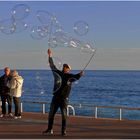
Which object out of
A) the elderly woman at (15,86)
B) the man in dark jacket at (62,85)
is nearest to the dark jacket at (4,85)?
the elderly woman at (15,86)

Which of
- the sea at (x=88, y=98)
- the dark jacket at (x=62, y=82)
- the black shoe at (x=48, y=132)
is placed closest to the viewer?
the dark jacket at (x=62, y=82)

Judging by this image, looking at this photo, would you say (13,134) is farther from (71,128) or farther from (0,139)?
(71,128)

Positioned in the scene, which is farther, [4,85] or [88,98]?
[88,98]

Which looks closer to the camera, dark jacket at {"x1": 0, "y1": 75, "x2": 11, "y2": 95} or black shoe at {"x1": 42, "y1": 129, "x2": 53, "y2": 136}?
black shoe at {"x1": 42, "y1": 129, "x2": 53, "y2": 136}

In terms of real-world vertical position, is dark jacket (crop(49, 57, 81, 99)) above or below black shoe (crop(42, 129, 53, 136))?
above

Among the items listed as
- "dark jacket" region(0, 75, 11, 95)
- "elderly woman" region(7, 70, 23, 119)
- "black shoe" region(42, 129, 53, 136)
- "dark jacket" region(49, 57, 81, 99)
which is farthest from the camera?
"dark jacket" region(0, 75, 11, 95)

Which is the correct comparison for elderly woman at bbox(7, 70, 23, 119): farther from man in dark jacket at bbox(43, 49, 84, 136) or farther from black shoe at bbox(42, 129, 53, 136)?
man in dark jacket at bbox(43, 49, 84, 136)

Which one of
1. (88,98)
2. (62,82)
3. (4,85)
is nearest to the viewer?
(62,82)

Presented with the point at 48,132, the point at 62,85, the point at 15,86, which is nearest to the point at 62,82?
the point at 62,85

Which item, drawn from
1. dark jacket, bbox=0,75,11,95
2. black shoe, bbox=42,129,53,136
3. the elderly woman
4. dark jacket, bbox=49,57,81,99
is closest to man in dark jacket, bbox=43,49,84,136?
dark jacket, bbox=49,57,81,99

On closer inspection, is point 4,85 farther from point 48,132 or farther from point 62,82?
point 62,82

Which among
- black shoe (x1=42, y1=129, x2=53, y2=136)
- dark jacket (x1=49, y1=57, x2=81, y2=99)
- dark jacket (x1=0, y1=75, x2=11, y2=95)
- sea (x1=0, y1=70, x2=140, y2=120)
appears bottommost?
sea (x1=0, y1=70, x2=140, y2=120)

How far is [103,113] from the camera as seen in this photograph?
48938 mm

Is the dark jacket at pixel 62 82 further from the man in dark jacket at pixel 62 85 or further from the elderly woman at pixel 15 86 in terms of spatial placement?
the elderly woman at pixel 15 86
